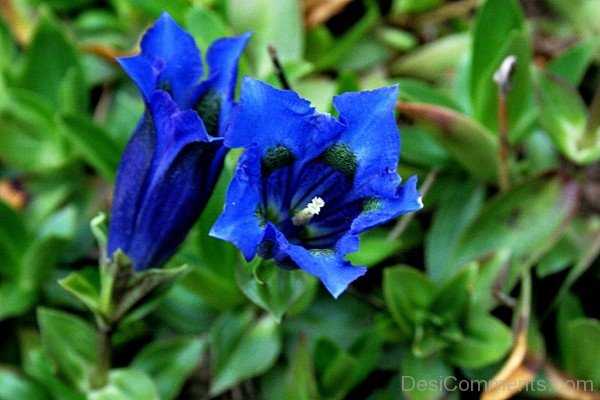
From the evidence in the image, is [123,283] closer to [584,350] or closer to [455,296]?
[455,296]

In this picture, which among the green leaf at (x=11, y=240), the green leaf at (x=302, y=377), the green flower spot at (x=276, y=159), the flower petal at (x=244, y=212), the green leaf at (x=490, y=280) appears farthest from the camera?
the green leaf at (x=11, y=240)

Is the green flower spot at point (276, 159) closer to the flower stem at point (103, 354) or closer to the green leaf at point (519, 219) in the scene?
the flower stem at point (103, 354)

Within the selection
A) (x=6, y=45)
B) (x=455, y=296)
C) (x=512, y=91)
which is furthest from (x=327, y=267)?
(x=6, y=45)

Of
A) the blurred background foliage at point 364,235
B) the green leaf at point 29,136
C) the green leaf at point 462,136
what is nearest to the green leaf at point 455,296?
the blurred background foliage at point 364,235

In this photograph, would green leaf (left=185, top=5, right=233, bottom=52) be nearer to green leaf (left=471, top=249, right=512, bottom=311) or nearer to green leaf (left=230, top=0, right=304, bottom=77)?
green leaf (left=230, top=0, right=304, bottom=77)

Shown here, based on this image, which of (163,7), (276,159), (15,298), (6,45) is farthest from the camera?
(6,45)

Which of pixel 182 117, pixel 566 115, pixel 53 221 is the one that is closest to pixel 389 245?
pixel 566 115
